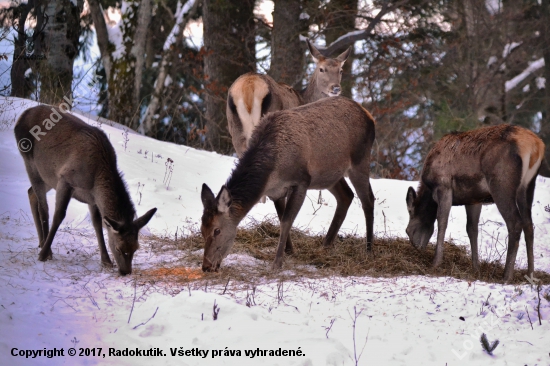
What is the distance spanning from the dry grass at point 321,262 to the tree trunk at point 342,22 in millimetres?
9693

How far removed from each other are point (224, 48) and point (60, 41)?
182 inches

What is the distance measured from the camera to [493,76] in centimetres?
2086

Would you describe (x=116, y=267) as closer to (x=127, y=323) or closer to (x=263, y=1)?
(x=127, y=323)

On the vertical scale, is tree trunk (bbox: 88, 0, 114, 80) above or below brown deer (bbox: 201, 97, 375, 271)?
above

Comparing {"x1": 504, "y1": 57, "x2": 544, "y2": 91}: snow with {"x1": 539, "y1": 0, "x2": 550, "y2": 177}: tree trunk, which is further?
{"x1": 504, "y1": 57, "x2": 544, "y2": 91}: snow

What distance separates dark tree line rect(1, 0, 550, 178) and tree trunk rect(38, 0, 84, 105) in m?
0.03

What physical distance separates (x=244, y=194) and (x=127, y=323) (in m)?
2.42

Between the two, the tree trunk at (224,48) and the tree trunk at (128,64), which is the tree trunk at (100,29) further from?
the tree trunk at (224,48)

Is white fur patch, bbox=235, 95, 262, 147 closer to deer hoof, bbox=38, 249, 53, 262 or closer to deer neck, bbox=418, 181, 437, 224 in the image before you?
deer neck, bbox=418, 181, 437, 224

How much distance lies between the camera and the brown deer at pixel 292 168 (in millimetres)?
7316

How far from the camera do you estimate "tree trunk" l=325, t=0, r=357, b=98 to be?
17.8 metres

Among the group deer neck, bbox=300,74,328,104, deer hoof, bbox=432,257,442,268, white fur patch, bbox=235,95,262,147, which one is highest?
deer neck, bbox=300,74,328,104

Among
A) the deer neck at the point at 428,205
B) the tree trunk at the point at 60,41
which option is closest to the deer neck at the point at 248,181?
the deer neck at the point at 428,205

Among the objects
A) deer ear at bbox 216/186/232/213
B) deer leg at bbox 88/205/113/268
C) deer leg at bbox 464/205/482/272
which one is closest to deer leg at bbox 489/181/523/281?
deer leg at bbox 464/205/482/272
